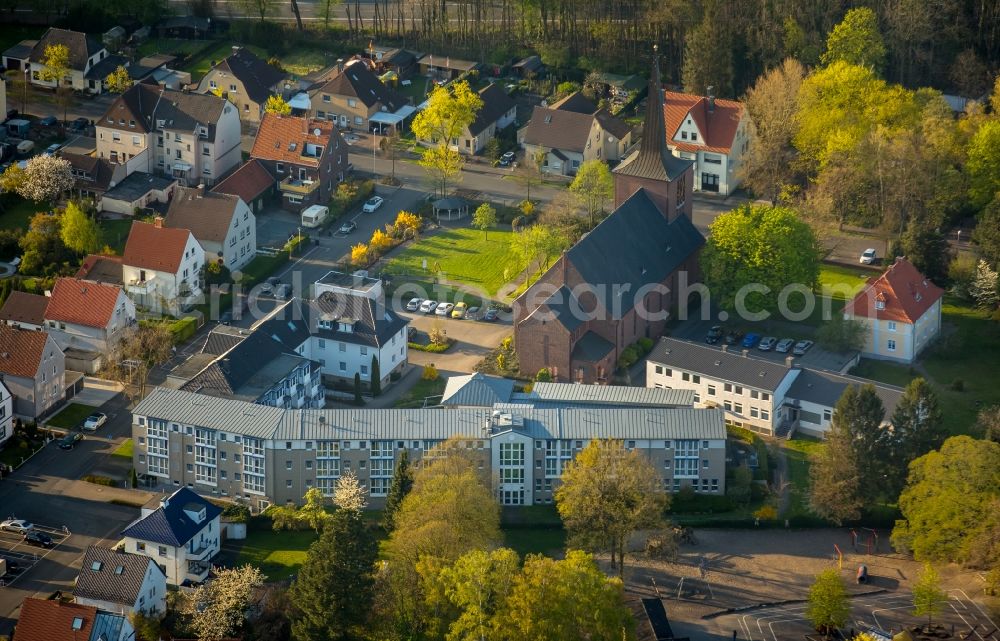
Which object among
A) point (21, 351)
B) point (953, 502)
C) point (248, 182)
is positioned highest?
point (248, 182)

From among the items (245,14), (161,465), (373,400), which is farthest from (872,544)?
(245,14)

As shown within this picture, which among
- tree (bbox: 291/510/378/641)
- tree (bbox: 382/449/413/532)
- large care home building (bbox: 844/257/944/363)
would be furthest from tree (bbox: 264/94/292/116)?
tree (bbox: 291/510/378/641)

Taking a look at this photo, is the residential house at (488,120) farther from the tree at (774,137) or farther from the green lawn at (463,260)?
the tree at (774,137)

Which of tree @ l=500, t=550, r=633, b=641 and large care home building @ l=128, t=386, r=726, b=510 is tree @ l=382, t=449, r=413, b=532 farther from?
tree @ l=500, t=550, r=633, b=641

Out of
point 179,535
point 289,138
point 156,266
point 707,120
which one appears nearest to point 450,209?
point 289,138

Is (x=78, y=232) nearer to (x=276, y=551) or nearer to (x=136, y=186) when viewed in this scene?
(x=136, y=186)
